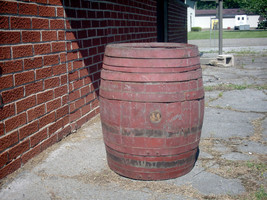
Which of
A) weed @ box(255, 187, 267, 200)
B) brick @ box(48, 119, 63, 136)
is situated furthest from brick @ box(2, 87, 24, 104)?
weed @ box(255, 187, 267, 200)

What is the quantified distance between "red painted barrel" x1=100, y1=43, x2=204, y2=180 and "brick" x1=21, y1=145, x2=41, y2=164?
31.6 inches

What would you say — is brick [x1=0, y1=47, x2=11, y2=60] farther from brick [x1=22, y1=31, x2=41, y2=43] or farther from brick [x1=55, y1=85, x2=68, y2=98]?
brick [x1=55, y1=85, x2=68, y2=98]

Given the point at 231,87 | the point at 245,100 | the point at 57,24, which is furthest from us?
the point at 231,87

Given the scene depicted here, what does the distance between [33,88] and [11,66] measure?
37 cm

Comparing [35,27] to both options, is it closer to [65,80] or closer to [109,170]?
[65,80]

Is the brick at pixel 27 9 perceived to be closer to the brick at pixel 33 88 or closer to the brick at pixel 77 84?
the brick at pixel 33 88

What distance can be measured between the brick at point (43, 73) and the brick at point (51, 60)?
0.06 m

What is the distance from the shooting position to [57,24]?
3.35 metres

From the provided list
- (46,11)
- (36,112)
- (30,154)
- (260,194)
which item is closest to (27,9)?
(46,11)

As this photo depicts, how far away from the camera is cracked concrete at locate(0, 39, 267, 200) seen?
2393 millimetres

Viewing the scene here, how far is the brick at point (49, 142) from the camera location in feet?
10.4

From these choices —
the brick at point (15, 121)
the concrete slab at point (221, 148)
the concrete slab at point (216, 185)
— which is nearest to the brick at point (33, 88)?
the brick at point (15, 121)

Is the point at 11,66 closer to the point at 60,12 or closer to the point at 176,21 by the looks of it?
the point at 60,12

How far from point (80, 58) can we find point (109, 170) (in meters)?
1.64
